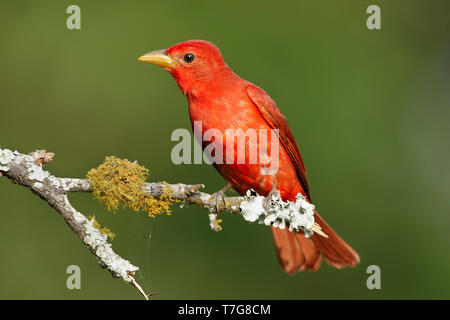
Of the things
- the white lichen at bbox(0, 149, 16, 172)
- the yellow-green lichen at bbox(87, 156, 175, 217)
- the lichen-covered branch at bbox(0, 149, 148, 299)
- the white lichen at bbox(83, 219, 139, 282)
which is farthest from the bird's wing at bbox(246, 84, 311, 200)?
the white lichen at bbox(0, 149, 16, 172)

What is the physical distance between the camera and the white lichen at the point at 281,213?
9.78 ft

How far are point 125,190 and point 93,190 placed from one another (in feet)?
0.53

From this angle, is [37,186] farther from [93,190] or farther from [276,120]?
[276,120]

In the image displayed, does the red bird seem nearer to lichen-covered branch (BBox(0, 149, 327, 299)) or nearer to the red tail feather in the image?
the red tail feather

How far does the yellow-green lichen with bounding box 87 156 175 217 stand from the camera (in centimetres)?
275

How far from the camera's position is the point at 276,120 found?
3742 mm

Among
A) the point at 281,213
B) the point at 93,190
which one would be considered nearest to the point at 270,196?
the point at 281,213

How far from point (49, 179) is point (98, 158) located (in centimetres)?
235

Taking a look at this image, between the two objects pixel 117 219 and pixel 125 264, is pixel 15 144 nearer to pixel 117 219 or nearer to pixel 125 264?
pixel 117 219

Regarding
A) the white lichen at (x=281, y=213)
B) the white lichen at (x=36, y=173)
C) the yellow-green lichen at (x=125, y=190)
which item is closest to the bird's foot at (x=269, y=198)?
the white lichen at (x=281, y=213)

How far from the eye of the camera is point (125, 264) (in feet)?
8.13

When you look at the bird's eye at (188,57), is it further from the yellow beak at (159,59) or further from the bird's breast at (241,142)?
the bird's breast at (241,142)

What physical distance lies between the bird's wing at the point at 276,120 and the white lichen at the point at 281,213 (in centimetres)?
79

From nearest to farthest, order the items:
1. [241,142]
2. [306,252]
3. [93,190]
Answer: [93,190] < [241,142] < [306,252]
